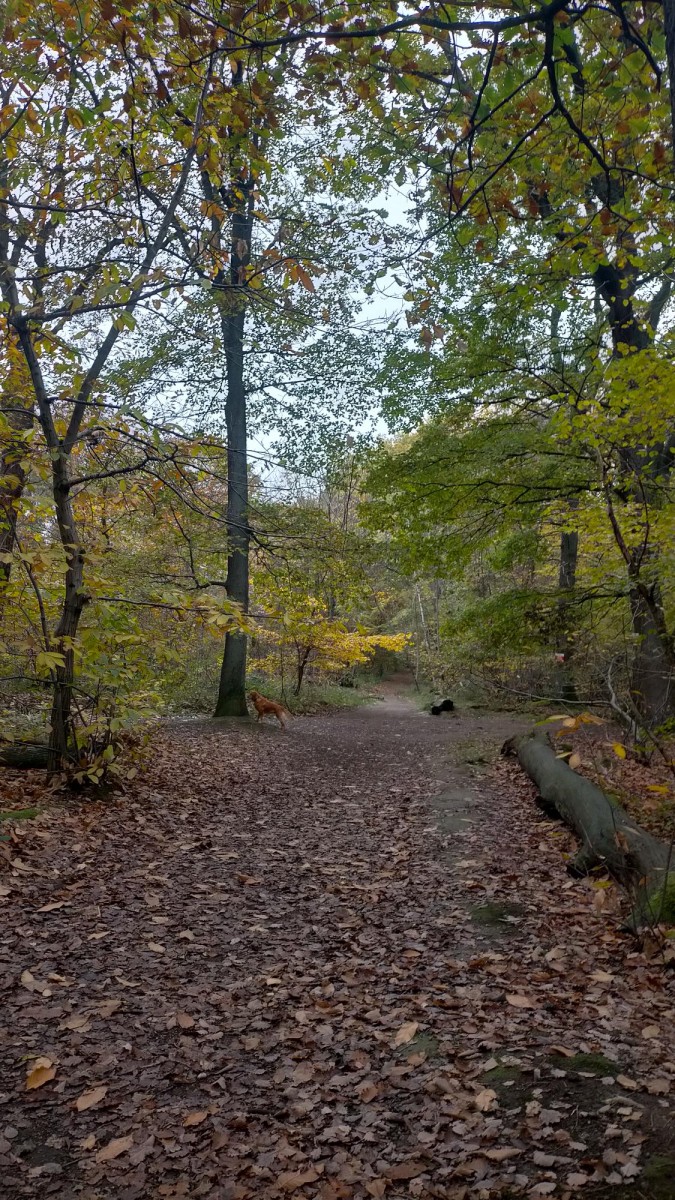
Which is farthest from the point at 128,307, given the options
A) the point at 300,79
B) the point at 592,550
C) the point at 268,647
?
the point at 268,647

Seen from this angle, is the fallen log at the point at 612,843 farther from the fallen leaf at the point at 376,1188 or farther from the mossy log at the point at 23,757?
the mossy log at the point at 23,757

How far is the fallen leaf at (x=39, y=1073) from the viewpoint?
9.78 ft

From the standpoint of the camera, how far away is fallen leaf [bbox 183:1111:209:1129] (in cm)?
278

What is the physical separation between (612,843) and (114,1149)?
13.4 ft

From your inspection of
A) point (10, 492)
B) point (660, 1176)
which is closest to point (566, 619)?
point (10, 492)

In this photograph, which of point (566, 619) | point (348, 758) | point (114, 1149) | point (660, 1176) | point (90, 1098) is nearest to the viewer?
point (660, 1176)

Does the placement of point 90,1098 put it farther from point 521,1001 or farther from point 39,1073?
point 521,1001

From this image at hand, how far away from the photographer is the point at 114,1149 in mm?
2631

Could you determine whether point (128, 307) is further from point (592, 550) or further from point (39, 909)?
point (592, 550)

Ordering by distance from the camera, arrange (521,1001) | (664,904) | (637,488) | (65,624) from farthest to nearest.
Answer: (637,488), (65,624), (664,904), (521,1001)

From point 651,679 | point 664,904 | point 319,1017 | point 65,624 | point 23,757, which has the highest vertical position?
point 65,624

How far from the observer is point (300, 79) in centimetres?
377

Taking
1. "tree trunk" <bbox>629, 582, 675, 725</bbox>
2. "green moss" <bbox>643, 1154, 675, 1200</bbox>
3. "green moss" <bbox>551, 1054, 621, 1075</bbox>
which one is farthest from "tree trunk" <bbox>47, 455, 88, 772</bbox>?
"tree trunk" <bbox>629, 582, 675, 725</bbox>

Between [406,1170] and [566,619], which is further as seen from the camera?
[566,619]
